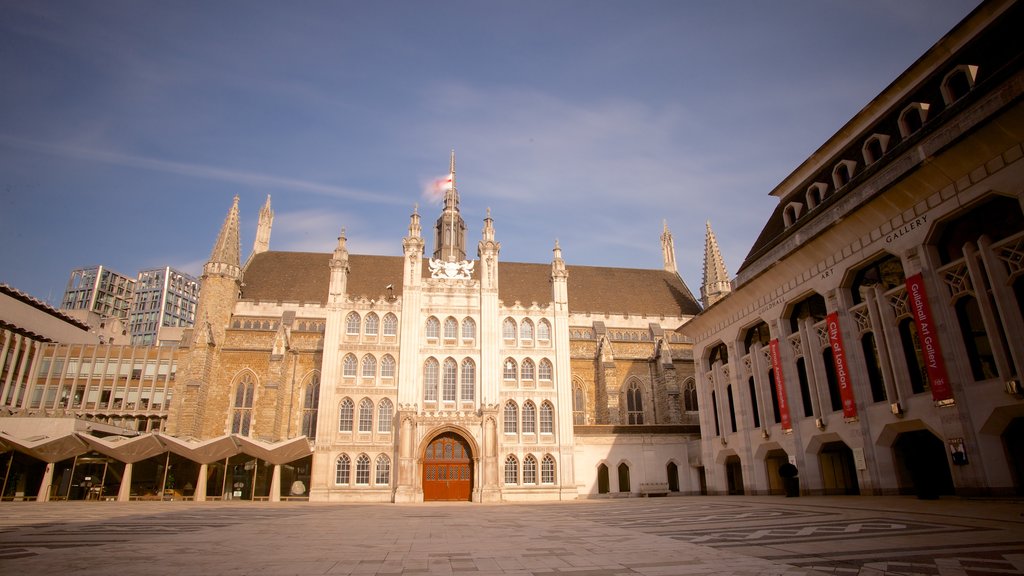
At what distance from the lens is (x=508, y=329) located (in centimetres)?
4225

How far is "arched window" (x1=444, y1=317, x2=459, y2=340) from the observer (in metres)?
41.3

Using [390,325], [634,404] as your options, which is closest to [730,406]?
[634,404]

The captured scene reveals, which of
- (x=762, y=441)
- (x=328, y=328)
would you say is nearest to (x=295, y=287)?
(x=328, y=328)

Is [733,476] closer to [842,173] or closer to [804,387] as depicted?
[804,387]

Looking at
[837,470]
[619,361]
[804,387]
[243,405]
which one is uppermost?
[619,361]

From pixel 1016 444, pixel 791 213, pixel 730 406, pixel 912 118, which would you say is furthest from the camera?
pixel 730 406

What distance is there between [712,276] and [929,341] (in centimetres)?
3855

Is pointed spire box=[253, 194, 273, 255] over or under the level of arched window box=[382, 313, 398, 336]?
over

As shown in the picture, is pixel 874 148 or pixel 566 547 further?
pixel 874 148

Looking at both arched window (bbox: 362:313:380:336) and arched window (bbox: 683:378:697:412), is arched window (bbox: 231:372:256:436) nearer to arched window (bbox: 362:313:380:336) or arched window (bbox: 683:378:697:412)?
arched window (bbox: 362:313:380:336)

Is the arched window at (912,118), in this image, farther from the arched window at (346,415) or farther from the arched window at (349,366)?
the arched window at (346,415)

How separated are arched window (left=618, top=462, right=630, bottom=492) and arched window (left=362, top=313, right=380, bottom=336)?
2015cm

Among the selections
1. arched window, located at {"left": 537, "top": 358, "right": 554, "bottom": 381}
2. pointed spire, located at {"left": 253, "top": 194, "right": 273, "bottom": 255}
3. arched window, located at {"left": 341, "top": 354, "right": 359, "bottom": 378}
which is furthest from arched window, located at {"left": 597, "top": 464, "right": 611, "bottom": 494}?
pointed spire, located at {"left": 253, "top": 194, "right": 273, "bottom": 255}

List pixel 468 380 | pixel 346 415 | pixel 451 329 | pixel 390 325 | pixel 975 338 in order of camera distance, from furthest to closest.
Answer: pixel 451 329 → pixel 390 325 → pixel 468 380 → pixel 346 415 → pixel 975 338
